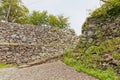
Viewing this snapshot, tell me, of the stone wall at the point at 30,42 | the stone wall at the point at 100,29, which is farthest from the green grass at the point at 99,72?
the stone wall at the point at 30,42

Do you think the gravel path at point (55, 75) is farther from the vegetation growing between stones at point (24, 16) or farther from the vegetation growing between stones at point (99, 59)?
the vegetation growing between stones at point (24, 16)

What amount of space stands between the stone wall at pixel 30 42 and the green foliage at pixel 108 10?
4.63m

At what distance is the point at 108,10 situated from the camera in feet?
34.1

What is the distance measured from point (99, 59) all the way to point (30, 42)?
924 centimetres

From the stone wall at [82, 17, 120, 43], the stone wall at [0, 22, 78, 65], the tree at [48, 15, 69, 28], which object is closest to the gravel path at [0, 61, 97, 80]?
the stone wall at [82, 17, 120, 43]

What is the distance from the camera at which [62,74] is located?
26.5 ft

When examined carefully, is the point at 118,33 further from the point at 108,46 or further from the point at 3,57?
the point at 3,57

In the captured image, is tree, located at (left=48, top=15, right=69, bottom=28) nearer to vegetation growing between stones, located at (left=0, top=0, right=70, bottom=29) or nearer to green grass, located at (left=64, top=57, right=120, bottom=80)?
vegetation growing between stones, located at (left=0, top=0, right=70, bottom=29)

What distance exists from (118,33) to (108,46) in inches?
26.2

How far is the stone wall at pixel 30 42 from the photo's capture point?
593 inches

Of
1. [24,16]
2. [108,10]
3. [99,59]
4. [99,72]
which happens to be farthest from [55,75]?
[24,16]

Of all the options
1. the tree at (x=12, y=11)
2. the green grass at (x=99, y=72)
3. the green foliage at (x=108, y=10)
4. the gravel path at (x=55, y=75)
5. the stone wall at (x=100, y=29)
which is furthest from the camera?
the tree at (x=12, y=11)

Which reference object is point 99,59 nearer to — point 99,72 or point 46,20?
point 99,72

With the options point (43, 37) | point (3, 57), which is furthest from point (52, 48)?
point (3, 57)
